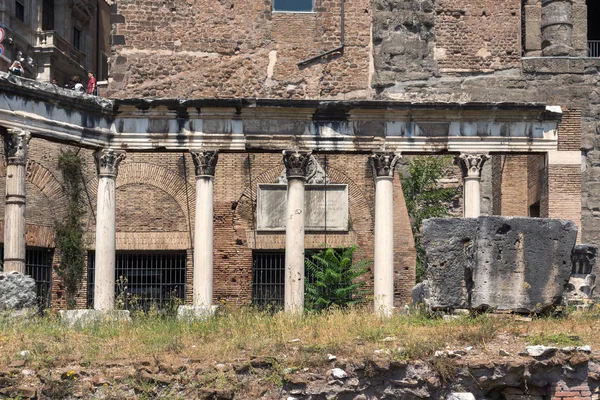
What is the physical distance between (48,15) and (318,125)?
2385cm

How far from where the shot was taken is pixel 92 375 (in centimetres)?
1670

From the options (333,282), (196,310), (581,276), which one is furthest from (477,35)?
(581,276)

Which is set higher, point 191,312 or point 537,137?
point 537,137

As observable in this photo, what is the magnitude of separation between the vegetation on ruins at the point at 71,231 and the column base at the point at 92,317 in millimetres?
5135

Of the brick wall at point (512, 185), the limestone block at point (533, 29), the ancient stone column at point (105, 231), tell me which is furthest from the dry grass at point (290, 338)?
the limestone block at point (533, 29)

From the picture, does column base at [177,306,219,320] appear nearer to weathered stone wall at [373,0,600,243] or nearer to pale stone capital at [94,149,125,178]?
pale stone capital at [94,149,125,178]

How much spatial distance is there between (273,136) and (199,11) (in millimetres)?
6755

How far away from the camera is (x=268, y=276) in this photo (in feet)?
95.3

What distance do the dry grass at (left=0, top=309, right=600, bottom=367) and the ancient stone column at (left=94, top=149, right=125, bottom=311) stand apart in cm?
517

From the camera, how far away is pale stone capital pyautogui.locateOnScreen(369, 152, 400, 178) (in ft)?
83.3

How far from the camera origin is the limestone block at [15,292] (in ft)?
66.7

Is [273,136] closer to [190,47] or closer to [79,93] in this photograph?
[79,93]

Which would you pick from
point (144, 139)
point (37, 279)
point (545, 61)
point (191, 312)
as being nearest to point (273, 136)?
point (144, 139)

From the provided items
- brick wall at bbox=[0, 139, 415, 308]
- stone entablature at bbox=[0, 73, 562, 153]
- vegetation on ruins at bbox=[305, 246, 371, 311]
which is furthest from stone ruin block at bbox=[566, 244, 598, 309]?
brick wall at bbox=[0, 139, 415, 308]
